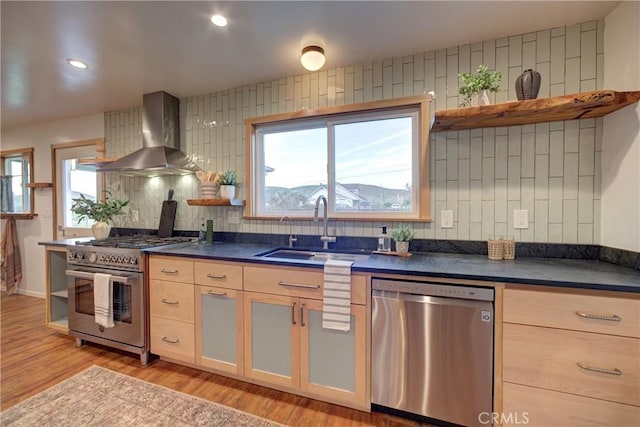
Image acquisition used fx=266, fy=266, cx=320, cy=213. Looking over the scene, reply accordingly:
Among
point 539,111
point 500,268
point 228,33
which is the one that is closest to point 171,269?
point 228,33

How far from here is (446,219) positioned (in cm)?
191

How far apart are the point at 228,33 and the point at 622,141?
7.87ft

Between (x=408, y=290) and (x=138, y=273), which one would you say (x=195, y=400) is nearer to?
(x=138, y=273)

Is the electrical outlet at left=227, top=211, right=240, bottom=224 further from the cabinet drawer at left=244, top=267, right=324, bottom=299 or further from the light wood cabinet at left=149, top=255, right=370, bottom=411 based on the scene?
the cabinet drawer at left=244, top=267, right=324, bottom=299

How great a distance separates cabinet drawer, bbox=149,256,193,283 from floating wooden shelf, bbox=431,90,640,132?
6.50 feet

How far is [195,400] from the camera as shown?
1688 millimetres

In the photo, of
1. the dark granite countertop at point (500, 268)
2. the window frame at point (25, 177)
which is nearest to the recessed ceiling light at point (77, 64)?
the dark granite countertop at point (500, 268)

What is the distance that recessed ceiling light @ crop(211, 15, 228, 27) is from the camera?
1580 millimetres

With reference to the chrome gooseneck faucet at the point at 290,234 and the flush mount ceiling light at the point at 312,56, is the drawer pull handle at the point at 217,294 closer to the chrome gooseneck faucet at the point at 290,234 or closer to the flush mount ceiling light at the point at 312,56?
the chrome gooseneck faucet at the point at 290,234

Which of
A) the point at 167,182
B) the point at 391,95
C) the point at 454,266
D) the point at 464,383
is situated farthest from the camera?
the point at 167,182

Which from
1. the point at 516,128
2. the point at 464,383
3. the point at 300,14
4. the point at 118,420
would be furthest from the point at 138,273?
the point at 516,128

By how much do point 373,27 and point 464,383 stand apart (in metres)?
2.11

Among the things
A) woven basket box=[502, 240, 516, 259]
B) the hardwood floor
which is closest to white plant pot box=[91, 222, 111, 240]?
the hardwood floor

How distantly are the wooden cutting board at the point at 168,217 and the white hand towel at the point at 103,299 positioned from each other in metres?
0.73
